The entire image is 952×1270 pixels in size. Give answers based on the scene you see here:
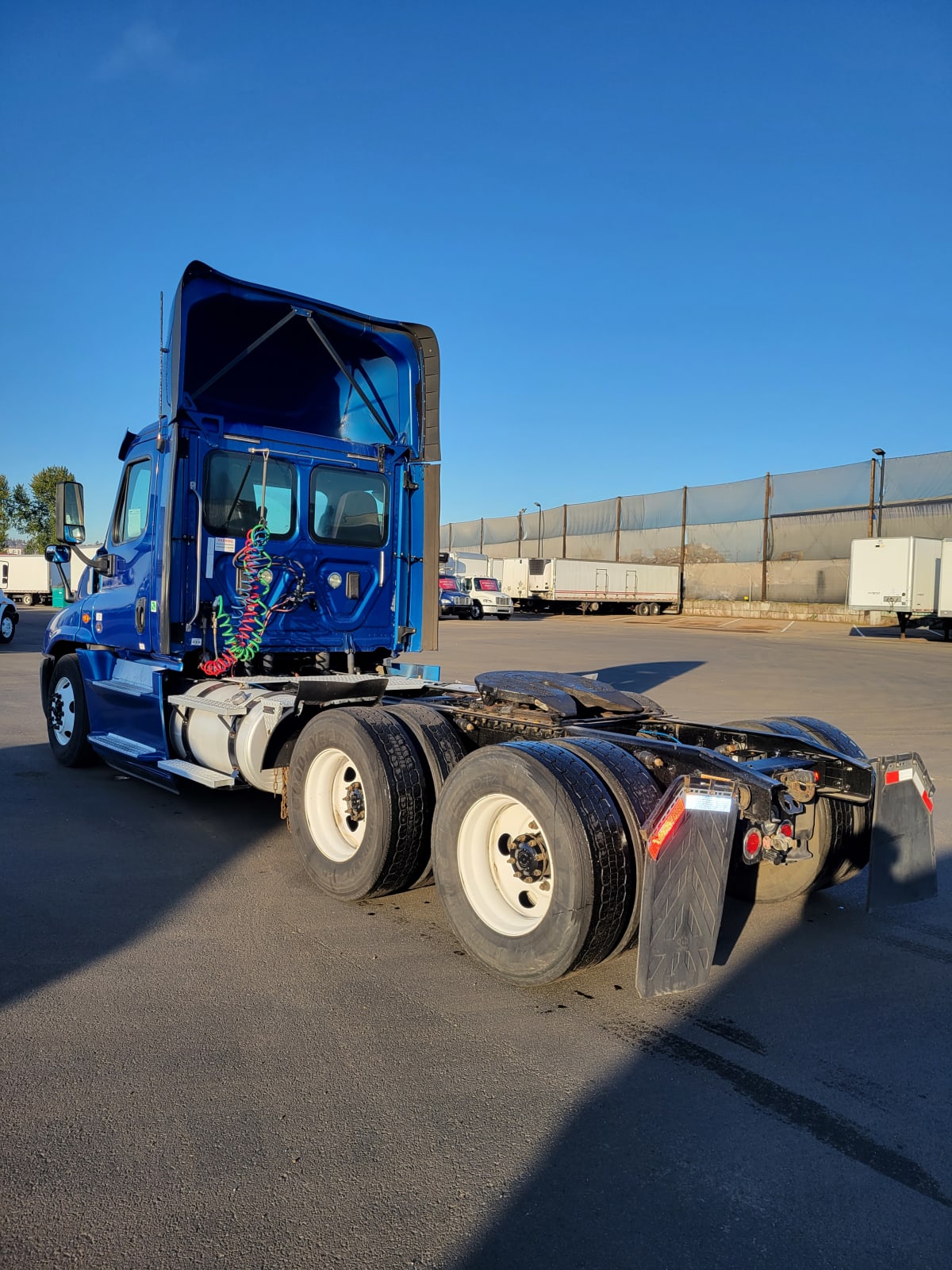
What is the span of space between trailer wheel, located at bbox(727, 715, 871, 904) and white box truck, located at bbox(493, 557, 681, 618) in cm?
4477

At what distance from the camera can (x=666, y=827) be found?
339cm

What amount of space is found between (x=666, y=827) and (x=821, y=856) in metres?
1.58

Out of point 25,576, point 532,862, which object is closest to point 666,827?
point 532,862

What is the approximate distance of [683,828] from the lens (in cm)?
343

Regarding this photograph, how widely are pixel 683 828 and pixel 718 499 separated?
165 ft

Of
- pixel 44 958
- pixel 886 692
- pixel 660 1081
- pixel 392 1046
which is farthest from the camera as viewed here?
pixel 886 692

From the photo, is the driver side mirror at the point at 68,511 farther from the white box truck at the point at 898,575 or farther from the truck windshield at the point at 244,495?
the white box truck at the point at 898,575

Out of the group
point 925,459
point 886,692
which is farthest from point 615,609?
point 886,692

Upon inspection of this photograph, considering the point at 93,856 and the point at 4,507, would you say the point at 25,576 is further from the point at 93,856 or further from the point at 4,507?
the point at 93,856

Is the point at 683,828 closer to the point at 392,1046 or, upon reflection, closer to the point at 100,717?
the point at 392,1046

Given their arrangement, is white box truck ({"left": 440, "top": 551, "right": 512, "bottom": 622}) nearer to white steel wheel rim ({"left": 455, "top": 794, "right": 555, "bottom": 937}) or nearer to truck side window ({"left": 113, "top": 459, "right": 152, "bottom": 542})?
truck side window ({"left": 113, "top": 459, "right": 152, "bottom": 542})

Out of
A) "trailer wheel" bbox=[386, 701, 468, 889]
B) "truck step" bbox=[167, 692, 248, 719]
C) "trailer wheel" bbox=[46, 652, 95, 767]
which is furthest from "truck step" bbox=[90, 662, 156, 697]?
"trailer wheel" bbox=[386, 701, 468, 889]

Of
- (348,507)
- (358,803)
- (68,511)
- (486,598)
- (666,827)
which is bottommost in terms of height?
(358,803)

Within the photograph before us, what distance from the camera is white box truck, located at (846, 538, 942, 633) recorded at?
30500 millimetres
